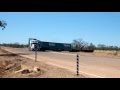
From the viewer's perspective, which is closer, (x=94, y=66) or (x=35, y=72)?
(x=35, y=72)

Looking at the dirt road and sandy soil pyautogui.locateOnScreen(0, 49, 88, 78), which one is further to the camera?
the dirt road

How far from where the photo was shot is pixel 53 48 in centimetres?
9944

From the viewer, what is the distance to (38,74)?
69.1 ft

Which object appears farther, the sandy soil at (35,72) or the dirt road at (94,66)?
the dirt road at (94,66)
